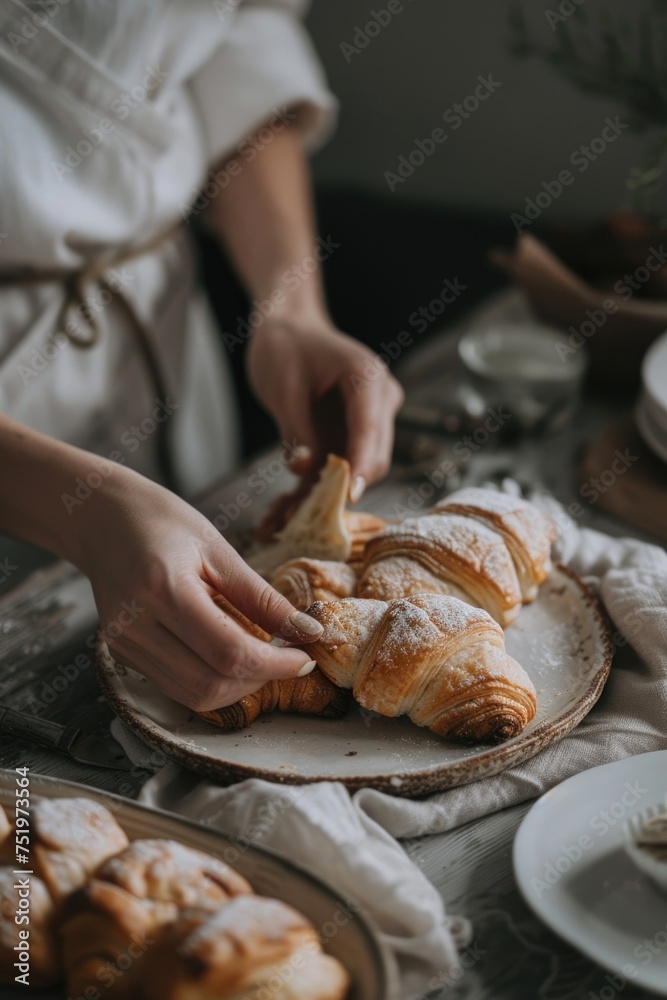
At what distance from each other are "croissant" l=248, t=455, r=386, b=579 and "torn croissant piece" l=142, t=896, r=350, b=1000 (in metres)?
0.45

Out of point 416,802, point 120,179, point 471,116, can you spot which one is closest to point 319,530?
point 416,802

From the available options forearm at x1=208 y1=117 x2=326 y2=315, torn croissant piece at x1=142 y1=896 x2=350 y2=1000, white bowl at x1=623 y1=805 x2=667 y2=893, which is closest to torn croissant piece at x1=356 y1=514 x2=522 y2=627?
white bowl at x1=623 y1=805 x2=667 y2=893

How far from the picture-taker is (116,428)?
142cm

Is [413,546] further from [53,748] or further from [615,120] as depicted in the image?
[615,120]

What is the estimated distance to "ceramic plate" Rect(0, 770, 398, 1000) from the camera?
541mm

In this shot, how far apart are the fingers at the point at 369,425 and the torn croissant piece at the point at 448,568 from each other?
13 cm

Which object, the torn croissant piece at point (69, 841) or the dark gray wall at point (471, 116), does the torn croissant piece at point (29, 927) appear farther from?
the dark gray wall at point (471, 116)

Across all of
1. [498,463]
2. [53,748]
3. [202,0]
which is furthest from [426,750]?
[202,0]

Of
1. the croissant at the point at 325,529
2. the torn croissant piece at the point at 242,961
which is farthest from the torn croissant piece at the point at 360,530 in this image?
the torn croissant piece at the point at 242,961

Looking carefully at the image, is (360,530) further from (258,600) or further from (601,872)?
(601,872)

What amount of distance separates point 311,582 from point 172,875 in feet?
1.13

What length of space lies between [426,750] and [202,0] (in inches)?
40.9

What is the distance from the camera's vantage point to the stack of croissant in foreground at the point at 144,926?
1.68 ft

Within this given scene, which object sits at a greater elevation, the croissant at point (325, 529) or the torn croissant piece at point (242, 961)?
the torn croissant piece at point (242, 961)
